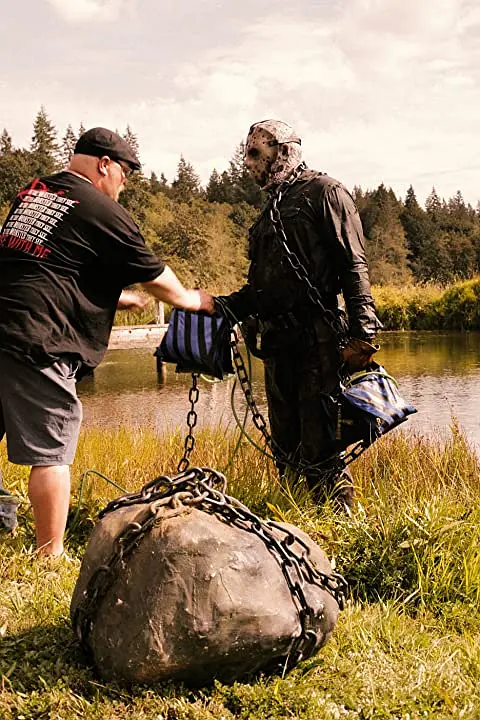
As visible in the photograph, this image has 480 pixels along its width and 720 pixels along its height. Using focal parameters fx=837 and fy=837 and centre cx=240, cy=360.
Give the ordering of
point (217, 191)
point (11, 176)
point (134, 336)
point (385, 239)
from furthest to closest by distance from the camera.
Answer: point (217, 191) → point (385, 239) → point (11, 176) → point (134, 336)

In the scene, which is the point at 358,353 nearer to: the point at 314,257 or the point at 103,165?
the point at 314,257

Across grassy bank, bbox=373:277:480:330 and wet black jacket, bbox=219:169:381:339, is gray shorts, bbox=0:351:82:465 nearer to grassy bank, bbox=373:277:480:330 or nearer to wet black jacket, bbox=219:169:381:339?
wet black jacket, bbox=219:169:381:339

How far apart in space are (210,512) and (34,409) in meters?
1.12

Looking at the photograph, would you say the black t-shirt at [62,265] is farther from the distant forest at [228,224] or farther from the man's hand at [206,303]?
the distant forest at [228,224]

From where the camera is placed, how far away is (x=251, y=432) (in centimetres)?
653

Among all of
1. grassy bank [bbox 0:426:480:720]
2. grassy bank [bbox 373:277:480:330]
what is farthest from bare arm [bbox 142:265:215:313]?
grassy bank [bbox 373:277:480:330]

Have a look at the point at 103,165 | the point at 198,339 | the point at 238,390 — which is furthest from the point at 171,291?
the point at 238,390

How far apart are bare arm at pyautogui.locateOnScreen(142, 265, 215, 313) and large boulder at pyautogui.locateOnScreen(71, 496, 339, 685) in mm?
1296

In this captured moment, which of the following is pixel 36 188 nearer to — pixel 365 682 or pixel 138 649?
pixel 138 649

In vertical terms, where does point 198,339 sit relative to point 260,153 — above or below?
below

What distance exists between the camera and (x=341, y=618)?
10.4ft

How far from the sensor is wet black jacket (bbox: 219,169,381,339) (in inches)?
159

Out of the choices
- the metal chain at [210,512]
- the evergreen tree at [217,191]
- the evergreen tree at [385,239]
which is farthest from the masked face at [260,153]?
the evergreen tree at [217,191]

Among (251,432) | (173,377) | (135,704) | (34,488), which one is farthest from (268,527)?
(173,377)
